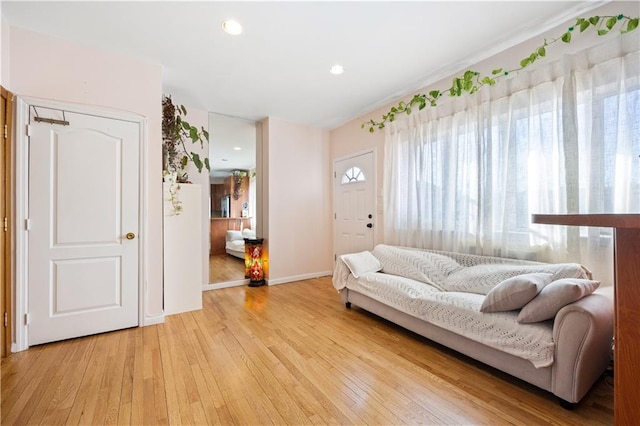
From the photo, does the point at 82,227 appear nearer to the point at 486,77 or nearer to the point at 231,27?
the point at 231,27

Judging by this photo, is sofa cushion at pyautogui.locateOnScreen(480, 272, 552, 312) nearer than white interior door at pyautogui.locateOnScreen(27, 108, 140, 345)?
Yes

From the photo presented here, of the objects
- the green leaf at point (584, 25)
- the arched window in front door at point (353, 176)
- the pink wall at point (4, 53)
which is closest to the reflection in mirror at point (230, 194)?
the arched window in front door at point (353, 176)

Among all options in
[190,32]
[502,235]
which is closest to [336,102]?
[190,32]

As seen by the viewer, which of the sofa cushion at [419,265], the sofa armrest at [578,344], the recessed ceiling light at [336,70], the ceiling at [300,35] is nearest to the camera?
the sofa armrest at [578,344]

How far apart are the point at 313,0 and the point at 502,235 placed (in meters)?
2.54

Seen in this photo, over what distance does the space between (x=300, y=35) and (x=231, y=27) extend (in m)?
0.58

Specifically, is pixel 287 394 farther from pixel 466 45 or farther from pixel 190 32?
pixel 466 45

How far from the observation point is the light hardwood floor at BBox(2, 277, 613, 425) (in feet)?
4.98

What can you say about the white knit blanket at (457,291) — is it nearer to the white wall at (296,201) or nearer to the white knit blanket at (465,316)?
the white knit blanket at (465,316)

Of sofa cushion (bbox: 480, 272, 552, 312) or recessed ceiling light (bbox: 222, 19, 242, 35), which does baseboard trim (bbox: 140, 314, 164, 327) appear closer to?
recessed ceiling light (bbox: 222, 19, 242, 35)

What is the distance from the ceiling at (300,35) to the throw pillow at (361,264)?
6.82 ft

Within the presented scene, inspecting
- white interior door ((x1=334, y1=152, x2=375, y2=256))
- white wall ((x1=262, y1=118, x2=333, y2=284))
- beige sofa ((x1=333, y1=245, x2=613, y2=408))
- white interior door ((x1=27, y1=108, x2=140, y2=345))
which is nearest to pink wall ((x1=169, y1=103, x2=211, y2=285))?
white wall ((x1=262, y1=118, x2=333, y2=284))

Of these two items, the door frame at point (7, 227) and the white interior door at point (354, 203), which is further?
the white interior door at point (354, 203)

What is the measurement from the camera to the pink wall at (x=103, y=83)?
2.28m
